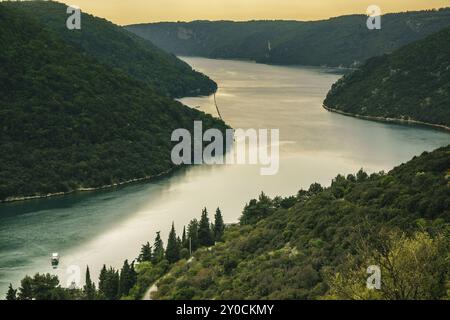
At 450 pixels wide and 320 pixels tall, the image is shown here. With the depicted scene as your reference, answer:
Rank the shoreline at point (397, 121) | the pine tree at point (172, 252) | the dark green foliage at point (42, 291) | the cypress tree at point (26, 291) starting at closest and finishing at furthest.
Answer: the dark green foliage at point (42, 291) → the cypress tree at point (26, 291) → the pine tree at point (172, 252) → the shoreline at point (397, 121)

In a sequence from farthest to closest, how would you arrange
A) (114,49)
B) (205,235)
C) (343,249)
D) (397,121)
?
(114,49) → (397,121) → (205,235) → (343,249)

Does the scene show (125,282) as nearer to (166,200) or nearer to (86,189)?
(166,200)

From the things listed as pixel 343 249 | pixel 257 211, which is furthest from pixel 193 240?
pixel 343 249

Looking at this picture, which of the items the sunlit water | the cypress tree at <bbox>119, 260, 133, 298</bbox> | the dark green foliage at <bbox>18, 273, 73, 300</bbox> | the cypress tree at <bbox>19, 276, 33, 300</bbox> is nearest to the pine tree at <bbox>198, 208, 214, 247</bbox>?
the sunlit water

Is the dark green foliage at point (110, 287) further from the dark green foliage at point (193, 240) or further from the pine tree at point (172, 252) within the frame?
the dark green foliage at point (193, 240)

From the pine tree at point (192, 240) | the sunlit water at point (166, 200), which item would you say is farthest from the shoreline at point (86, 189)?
the pine tree at point (192, 240)

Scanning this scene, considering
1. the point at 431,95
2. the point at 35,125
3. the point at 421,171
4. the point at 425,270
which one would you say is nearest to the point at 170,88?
the point at 431,95
